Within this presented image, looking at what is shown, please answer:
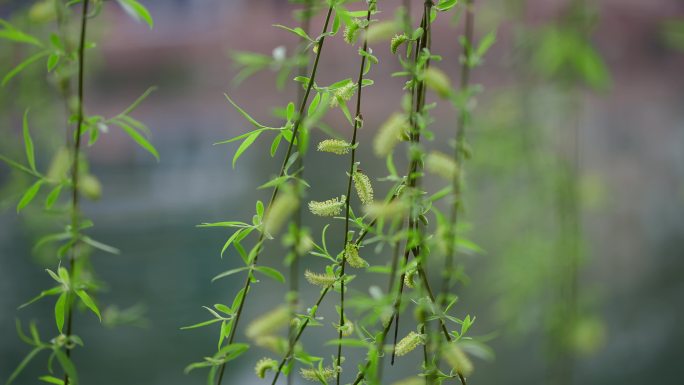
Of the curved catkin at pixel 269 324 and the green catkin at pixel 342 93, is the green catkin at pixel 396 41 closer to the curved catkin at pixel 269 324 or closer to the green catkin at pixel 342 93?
the green catkin at pixel 342 93

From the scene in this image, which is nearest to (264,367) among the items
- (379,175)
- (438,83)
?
(438,83)

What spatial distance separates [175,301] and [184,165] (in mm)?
826

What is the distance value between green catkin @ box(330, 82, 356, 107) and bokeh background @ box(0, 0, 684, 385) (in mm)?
703

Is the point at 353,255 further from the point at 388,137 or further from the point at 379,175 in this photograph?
the point at 379,175

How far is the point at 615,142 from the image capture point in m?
2.35

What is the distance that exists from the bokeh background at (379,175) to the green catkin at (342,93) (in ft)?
2.30

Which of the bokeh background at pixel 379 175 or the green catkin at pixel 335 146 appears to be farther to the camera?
the bokeh background at pixel 379 175

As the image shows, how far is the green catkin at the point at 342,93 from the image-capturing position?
0.33m

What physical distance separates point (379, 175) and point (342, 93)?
2052mm

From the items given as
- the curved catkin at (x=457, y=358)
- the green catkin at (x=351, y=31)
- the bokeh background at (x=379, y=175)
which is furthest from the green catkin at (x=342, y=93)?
the bokeh background at (x=379, y=175)

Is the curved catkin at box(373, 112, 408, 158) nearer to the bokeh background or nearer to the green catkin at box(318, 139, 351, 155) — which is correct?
the green catkin at box(318, 139, 351, 155)

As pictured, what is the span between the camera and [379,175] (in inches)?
93.4

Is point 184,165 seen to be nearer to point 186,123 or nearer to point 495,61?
point 186,123

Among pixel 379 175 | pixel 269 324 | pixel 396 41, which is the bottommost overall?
pixel 379 175
